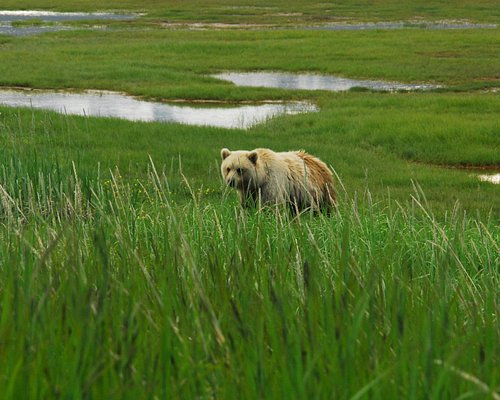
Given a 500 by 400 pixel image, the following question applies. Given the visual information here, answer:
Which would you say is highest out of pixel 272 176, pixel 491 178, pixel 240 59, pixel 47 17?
pixel 272 176

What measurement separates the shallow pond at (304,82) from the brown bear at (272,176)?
1736 centimetres

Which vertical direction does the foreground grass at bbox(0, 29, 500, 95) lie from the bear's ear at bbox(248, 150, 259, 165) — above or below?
below

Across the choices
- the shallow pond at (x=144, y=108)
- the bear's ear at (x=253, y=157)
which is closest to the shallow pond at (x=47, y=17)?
the shallow pond at (x=144, y=108)

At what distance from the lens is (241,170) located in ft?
28.8

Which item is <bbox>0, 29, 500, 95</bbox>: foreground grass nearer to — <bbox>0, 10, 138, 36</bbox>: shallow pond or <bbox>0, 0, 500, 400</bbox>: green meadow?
<bbox>0, 0, 500, 400</bbox>: green meadow

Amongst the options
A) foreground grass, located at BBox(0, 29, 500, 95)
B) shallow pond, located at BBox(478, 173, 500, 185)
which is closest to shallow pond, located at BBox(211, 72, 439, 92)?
foreground grass, located at BBox(0, 29, 500, 95)

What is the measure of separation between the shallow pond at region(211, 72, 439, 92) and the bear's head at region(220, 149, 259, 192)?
57.7 feet

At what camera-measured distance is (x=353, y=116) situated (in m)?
19.0

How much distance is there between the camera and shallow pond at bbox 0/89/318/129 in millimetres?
20656

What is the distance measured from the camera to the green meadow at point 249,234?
237 cm

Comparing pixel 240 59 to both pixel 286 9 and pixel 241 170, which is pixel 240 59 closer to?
pixel 241 170

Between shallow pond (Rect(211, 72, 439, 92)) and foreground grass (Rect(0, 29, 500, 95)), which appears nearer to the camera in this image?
foreground grass (Rect(0, 29, 500, 95))

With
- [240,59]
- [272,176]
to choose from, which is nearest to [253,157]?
[272,176]

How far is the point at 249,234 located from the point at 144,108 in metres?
16.6
